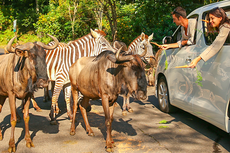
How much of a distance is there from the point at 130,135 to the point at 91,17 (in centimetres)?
1848

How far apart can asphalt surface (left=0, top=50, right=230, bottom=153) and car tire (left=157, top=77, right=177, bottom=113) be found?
6.6 inches

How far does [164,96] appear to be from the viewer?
7266mm

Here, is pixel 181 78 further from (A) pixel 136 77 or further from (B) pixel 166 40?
(A) pixel 136 77

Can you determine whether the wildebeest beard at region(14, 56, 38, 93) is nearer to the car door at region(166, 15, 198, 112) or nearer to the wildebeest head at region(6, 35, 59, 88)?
the wildebeest head at region(6, 35, 59, 88)

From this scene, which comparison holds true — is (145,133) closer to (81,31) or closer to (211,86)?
(211,86)

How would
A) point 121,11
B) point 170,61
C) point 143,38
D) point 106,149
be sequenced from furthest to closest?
1. point 121,11
2. point 143,38
3. point 170,61
4. point 106,149

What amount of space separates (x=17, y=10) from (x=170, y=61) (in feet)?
105

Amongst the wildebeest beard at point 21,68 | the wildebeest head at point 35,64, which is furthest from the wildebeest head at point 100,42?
the wildebeest beard at point 21,68

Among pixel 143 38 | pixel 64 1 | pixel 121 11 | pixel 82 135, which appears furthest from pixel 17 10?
pixel 82 135

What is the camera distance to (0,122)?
21.0ft

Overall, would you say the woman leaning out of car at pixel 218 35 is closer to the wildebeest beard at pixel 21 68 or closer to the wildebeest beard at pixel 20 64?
the wildebeest beard at pixel 21 68

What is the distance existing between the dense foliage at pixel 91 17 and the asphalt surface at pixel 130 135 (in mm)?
7902

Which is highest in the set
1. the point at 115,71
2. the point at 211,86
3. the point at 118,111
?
the point at 115,71

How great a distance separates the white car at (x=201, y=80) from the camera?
4391mm
